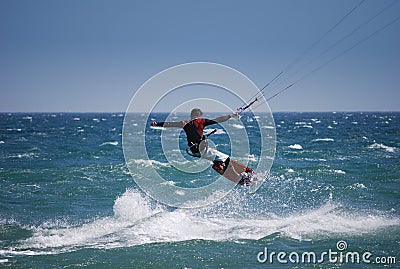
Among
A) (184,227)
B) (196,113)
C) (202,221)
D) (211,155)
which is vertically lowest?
(184,227)

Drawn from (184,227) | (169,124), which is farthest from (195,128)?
(184,227)

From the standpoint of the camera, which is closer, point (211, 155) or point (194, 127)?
point (194, 127)

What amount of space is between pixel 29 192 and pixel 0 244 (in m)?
7.58

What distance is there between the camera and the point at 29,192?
19125mm

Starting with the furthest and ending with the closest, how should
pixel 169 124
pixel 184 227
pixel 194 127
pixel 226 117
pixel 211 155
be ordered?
1. pixel 184 227
2. pixel 211 155
3. pixel 194 127
4. pixel 169 124
5. pixel 226 117

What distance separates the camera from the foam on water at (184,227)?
476 inches

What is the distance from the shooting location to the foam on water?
12.1 meters

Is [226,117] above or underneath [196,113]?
underneath

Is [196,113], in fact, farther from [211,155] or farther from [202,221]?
[202,221]

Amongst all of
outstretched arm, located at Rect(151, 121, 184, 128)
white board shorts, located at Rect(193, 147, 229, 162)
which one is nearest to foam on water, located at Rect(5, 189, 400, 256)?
white board shorts, located at Rect(193, 147, 229, 162)

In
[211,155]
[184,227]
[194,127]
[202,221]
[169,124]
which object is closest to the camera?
[169,124]

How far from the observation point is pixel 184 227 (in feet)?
44.0

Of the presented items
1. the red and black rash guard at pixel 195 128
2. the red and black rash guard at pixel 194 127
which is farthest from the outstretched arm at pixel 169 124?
the red and black rash guard at pixel 195 128

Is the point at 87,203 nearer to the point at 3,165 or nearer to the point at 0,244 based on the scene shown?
the point at 0,244
